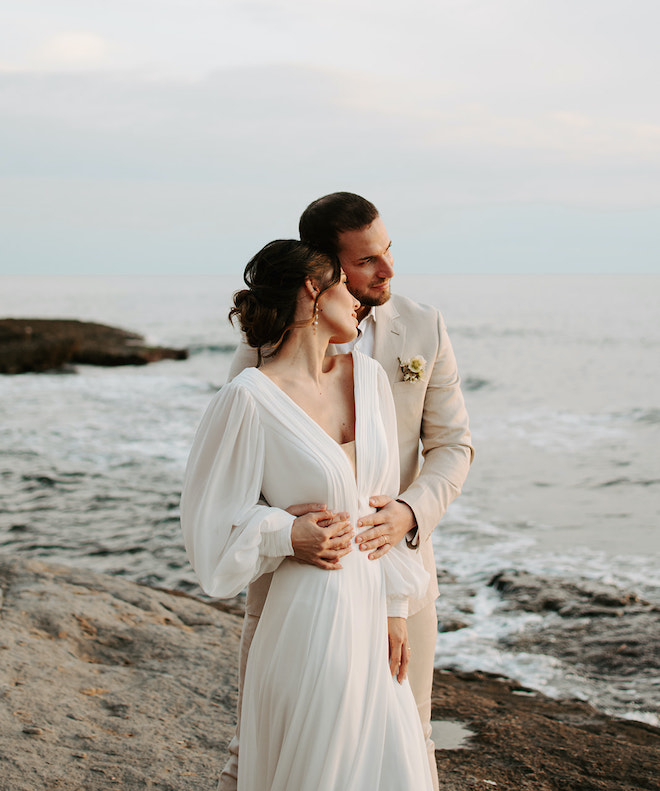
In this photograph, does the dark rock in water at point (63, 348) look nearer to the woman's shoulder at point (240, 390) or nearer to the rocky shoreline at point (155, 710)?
the rocky shoreline at point (155, 710)

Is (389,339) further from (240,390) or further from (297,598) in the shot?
(297,598)

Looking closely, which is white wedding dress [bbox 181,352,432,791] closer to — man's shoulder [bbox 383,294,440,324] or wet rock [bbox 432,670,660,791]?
man's shoulder [bbox 383,294,440,324]

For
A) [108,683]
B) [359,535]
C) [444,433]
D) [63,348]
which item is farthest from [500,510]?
[63,348]

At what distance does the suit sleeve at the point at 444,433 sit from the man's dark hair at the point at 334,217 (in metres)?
0.49

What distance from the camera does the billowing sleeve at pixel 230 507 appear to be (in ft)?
8.18

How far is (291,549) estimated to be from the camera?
250cm

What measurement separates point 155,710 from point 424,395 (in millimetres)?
2245

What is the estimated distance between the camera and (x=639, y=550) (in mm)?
9906

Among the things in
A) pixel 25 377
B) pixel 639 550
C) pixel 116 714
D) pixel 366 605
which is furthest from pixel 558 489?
pixel 25 377

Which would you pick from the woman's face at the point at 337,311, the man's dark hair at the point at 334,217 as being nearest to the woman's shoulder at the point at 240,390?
the woman's face at the point at 337,311

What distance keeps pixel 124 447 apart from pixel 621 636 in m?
10.0

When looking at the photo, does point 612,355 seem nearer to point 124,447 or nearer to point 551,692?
point 124,447

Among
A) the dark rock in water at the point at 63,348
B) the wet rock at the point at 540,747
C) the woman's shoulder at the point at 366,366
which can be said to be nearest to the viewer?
the woman's shoulder at the point at 366,366

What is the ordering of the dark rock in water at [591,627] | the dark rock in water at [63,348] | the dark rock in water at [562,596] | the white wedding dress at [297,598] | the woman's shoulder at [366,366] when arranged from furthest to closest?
1. the dark rock in water at [63,348]
2. the dark rock in water at [562,596]
3. the dark rock in water at [591,627]
4. the woman's shoulder at [366,366]
5. the white wedding dress at [297,598]
